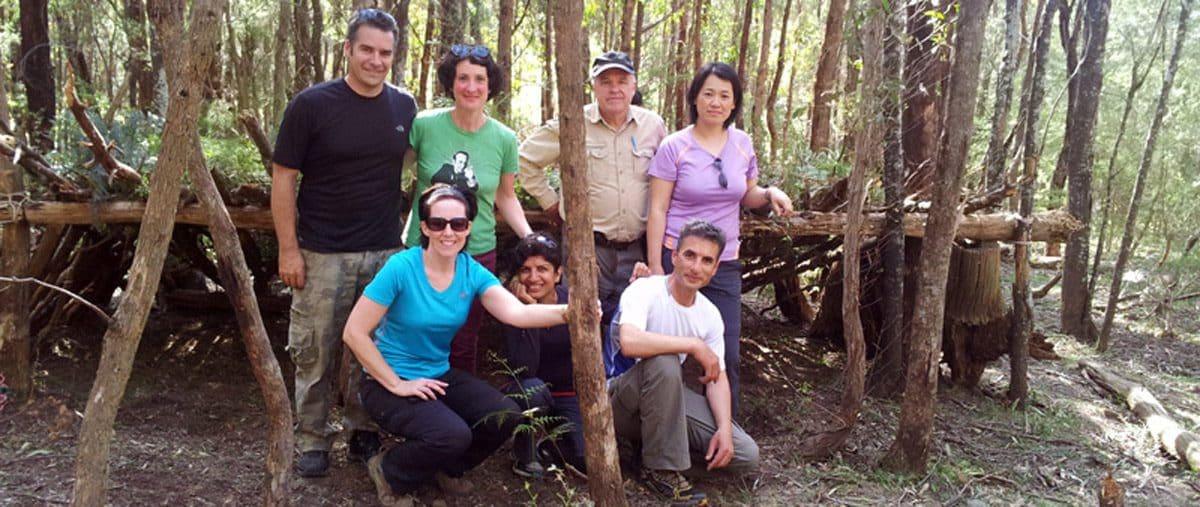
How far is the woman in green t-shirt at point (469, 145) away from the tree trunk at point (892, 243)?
203 cm

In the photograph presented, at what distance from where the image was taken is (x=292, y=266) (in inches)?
142

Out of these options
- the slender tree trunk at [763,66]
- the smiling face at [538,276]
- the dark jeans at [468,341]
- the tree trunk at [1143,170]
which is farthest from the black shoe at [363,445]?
the tree trunk at [1143,170]

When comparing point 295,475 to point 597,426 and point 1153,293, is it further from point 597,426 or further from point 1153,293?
point 1153,293

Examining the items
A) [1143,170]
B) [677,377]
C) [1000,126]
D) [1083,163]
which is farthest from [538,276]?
[1143,170]

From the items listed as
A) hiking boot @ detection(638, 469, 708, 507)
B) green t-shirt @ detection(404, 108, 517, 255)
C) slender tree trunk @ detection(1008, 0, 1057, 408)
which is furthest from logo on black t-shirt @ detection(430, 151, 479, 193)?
slender tree trunk @ detection(1008, 0, 1057, 408)

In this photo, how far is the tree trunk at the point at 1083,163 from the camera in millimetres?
8500

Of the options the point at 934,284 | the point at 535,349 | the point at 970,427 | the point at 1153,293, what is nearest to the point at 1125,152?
the point at 1153,293

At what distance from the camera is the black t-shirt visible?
11.3 feet

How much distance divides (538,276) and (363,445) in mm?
1279

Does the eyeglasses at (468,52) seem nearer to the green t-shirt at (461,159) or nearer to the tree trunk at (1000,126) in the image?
the green t-shirt at (461,159)

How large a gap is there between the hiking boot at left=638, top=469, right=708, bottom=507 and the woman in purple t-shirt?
0.71 metres

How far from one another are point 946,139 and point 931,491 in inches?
71.2

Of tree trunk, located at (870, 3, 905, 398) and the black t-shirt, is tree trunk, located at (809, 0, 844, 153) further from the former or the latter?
the black t-shirt

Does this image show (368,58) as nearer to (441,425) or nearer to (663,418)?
(441,425)
